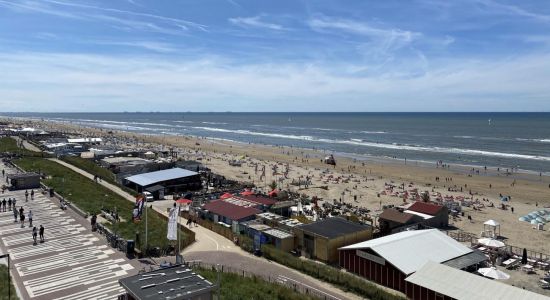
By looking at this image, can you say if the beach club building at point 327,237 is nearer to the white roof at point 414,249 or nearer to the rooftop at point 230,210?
the white roof at point 414,249

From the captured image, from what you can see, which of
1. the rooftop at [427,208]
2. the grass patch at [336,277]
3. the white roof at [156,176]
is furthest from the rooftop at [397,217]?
the white roof at [156,176]

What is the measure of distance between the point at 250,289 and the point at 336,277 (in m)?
4.94

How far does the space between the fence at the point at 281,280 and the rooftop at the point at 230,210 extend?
8.75 metres

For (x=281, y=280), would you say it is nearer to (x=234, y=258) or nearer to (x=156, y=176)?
(x=234, y=258)

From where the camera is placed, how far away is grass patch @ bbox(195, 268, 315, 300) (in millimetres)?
18250

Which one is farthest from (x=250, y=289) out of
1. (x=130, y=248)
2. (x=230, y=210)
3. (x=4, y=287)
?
(x=230, y=210)

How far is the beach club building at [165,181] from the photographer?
142 feet

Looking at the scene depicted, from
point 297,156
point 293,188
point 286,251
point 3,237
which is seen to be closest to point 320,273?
point 286,251

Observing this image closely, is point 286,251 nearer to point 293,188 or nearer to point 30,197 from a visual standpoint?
point 30,197

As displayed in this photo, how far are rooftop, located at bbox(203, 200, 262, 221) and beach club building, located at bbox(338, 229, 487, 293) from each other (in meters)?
8.75

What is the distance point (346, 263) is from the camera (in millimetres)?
24984

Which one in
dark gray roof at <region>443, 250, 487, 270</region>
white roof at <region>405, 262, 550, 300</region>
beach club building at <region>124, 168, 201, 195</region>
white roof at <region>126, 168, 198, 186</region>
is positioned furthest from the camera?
white roof at <region>126, 168, 198, 186</region>

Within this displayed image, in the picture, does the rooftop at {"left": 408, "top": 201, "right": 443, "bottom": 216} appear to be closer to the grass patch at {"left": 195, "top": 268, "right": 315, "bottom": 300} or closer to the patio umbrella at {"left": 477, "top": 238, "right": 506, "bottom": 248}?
the patio umbrella at {"left": 477, "top": 238, "right": 506, "bottom": 248}

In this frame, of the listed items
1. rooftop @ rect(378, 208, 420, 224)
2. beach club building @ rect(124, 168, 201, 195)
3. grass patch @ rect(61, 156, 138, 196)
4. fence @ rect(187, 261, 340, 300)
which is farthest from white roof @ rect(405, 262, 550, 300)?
grass patch @ rect(61, 156, 138, 196)
